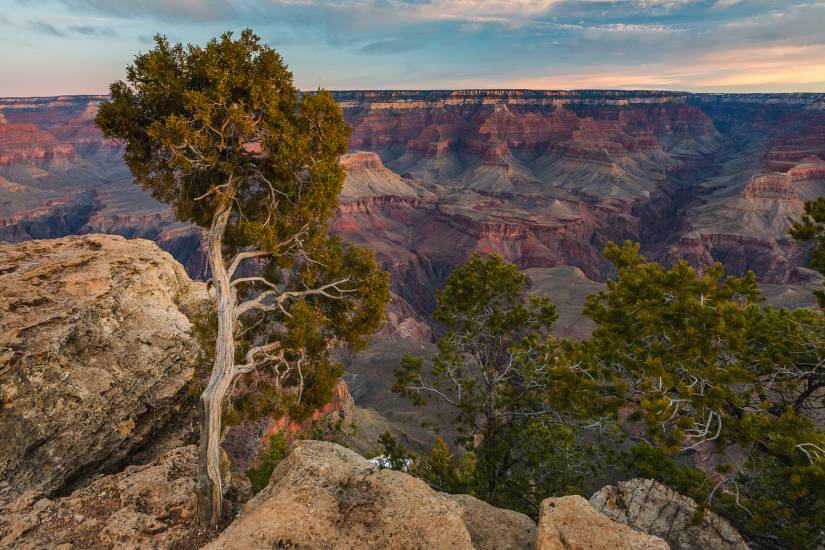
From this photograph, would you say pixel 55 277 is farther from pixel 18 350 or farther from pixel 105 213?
pixel 105 213

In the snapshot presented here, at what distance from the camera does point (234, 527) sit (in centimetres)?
701

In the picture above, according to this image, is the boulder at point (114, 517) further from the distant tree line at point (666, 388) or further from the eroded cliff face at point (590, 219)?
the eroded cliff face at point (590, 219)

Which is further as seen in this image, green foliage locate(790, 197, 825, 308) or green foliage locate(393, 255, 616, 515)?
green foliage locate(393, 255, 616, 515)

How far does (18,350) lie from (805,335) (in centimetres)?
1868

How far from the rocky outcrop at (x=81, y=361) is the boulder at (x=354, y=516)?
18.4 feet

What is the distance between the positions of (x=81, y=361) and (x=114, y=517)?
17.9ft

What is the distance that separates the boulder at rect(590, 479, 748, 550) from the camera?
941 cm

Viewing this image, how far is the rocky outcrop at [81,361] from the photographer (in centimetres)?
984

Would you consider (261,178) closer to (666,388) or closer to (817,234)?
(666,388)

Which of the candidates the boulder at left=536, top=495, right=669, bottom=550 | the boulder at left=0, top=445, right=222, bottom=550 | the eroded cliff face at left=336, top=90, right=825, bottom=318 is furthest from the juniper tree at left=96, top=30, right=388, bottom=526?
the eroded cliff face at left=336, top=90, right=825, bottom=318

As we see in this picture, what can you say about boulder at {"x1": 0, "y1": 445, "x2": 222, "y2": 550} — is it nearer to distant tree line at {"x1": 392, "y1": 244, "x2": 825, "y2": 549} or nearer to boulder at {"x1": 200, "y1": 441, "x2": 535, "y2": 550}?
boulder at {"x1": 200, "y1": 441, "x2": 535, "y2": 550}

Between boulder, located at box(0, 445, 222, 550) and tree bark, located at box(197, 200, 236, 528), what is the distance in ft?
1.64

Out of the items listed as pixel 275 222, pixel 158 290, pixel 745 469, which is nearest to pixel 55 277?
pixel 158 290

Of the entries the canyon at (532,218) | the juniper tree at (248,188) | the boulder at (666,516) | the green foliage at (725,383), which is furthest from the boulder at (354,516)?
the canyon at (532,218)
